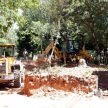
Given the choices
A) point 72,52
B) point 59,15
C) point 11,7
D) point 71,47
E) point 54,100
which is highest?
point 59,15

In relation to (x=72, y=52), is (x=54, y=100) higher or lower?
lower

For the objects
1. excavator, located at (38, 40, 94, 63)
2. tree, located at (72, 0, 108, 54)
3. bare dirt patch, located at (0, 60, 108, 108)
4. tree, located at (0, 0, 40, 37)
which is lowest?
bare dirt patch, located at (0, 60, 108, 108)

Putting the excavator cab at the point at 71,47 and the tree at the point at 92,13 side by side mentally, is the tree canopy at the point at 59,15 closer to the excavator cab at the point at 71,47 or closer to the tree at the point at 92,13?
the tree at the point at 92,13

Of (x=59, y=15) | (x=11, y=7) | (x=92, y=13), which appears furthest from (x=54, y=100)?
(x=92, y=13)

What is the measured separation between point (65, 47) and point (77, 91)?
12976mm

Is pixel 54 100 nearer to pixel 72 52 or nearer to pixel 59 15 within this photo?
pixel 59 15

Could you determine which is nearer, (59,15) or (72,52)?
(59,15)

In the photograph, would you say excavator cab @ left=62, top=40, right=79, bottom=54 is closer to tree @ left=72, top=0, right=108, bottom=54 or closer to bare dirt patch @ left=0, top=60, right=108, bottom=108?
tree @ left=72, top=0, right=108, bottom=54

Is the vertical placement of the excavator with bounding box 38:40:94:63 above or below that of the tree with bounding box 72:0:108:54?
below

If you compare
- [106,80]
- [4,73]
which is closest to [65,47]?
[106,80]

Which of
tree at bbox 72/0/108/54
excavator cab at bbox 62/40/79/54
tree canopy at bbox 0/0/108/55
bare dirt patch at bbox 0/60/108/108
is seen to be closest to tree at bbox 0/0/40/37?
tree canopy at bbox 0/0/108/55

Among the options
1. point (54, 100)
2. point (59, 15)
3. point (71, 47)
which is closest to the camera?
point (54, 100)

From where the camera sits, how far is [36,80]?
7613 millimetres

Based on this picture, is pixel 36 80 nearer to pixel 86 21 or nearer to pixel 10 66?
pixel 10 66
